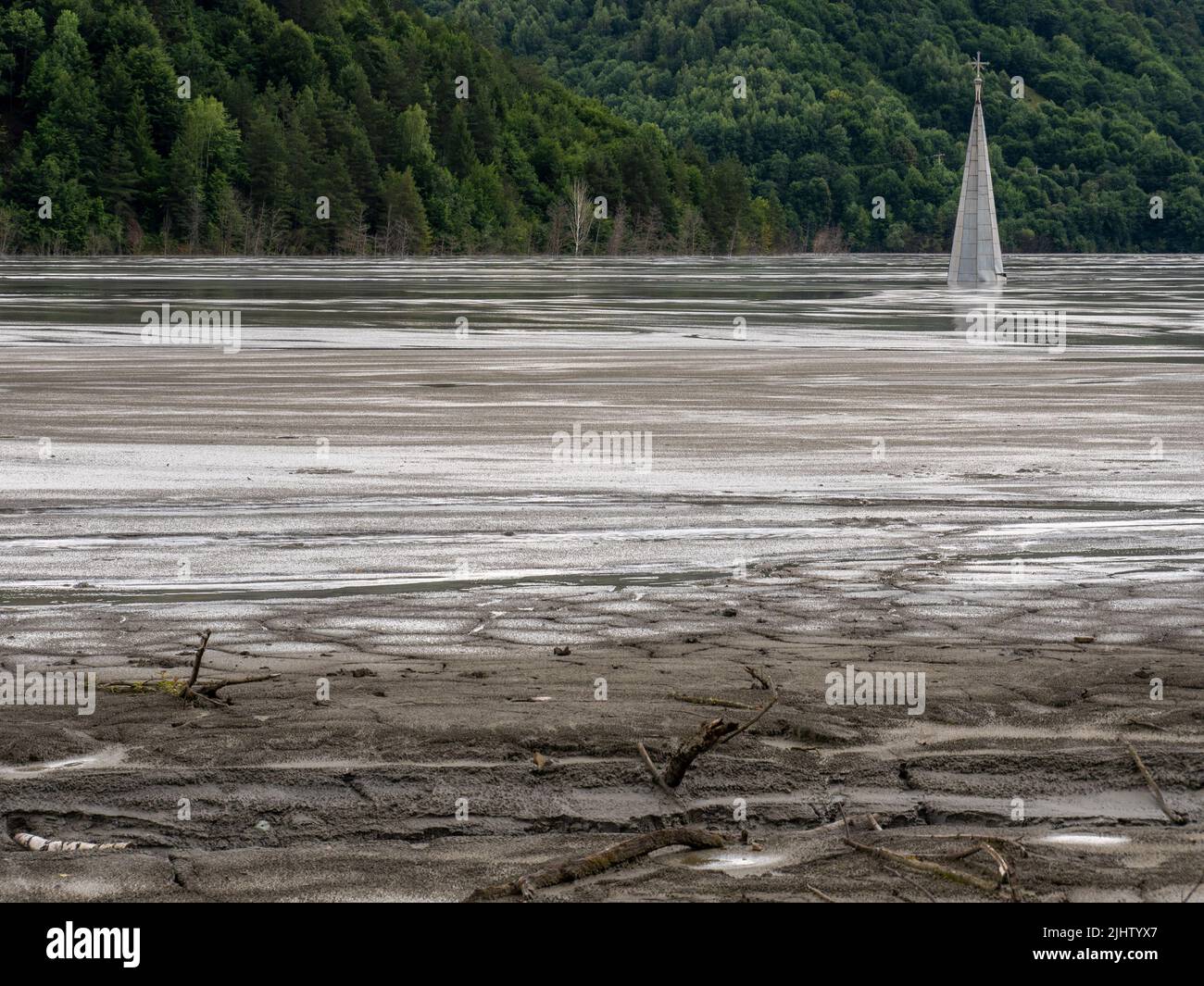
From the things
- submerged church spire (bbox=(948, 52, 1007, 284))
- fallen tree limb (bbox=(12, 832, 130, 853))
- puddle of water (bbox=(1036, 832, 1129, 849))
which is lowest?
puddle of water (bbox=(1036, 832, 1129, 849))

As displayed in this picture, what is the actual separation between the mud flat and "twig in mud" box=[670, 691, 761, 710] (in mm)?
42

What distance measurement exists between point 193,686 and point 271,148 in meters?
156

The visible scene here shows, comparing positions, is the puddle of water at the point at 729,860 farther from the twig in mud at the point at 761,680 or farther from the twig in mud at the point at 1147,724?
the twig in mud at the point at 1147,724

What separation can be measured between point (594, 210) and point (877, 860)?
183440 millimetres

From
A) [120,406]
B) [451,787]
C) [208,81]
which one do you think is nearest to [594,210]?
[208,81]

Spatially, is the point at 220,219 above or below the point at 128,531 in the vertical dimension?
above

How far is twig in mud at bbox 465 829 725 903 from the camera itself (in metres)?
5.74

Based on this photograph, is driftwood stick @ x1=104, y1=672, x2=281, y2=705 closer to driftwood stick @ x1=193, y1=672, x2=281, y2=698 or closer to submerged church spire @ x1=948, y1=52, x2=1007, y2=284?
driftwood stick @ x1=193, y1=672, x2=281, y2=698

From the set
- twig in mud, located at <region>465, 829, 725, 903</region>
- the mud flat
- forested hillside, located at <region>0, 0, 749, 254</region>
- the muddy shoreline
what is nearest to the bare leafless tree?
forested hillside, located at <region>0, 0, 749, 254</region>

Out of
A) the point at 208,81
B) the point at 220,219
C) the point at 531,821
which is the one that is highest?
the point at 208,81

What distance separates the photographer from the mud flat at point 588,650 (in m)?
6.29
